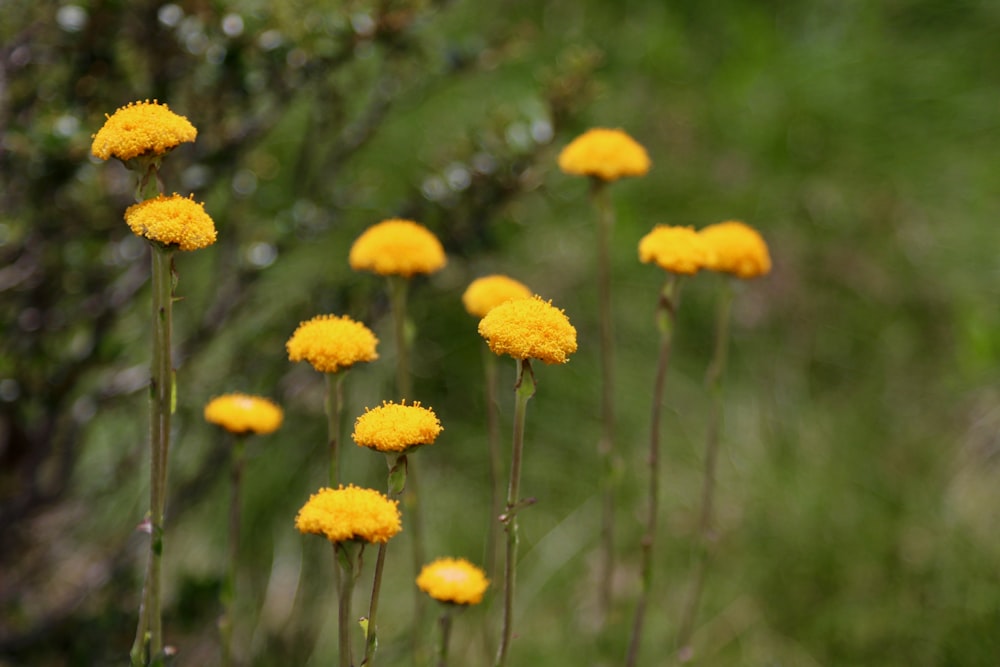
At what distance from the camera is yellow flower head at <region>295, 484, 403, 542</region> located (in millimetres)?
1044

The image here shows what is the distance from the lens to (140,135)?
111cm

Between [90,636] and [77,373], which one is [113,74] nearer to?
[77,373]

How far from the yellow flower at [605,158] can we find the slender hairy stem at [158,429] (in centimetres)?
83

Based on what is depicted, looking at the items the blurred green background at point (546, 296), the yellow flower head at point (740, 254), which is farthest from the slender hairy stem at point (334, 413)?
the blurred green background at point (546, 296)

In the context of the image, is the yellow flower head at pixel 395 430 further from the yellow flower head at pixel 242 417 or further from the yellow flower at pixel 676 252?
the yellow flower at pixel 676 252

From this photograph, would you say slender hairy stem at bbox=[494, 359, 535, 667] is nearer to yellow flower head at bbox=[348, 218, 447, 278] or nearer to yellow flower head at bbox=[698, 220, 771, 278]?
yellow flower head at bbox=[348, 218, 447, 278]

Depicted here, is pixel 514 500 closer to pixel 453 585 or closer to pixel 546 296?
pixel 453 585

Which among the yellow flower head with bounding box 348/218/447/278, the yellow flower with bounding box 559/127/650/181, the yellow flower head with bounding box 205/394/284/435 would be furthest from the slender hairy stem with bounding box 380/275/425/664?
the yellow flower with bounding box 559/127/650/181

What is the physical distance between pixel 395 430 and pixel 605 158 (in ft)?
2.73

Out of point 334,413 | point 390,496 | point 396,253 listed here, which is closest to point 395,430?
point 390,496

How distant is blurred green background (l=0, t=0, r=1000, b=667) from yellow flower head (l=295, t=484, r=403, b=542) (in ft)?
3.49

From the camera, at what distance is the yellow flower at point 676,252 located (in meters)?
1.57

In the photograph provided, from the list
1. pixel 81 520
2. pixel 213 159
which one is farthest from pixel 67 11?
pixel 81 520

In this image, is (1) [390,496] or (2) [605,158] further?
(2) [605,158]
